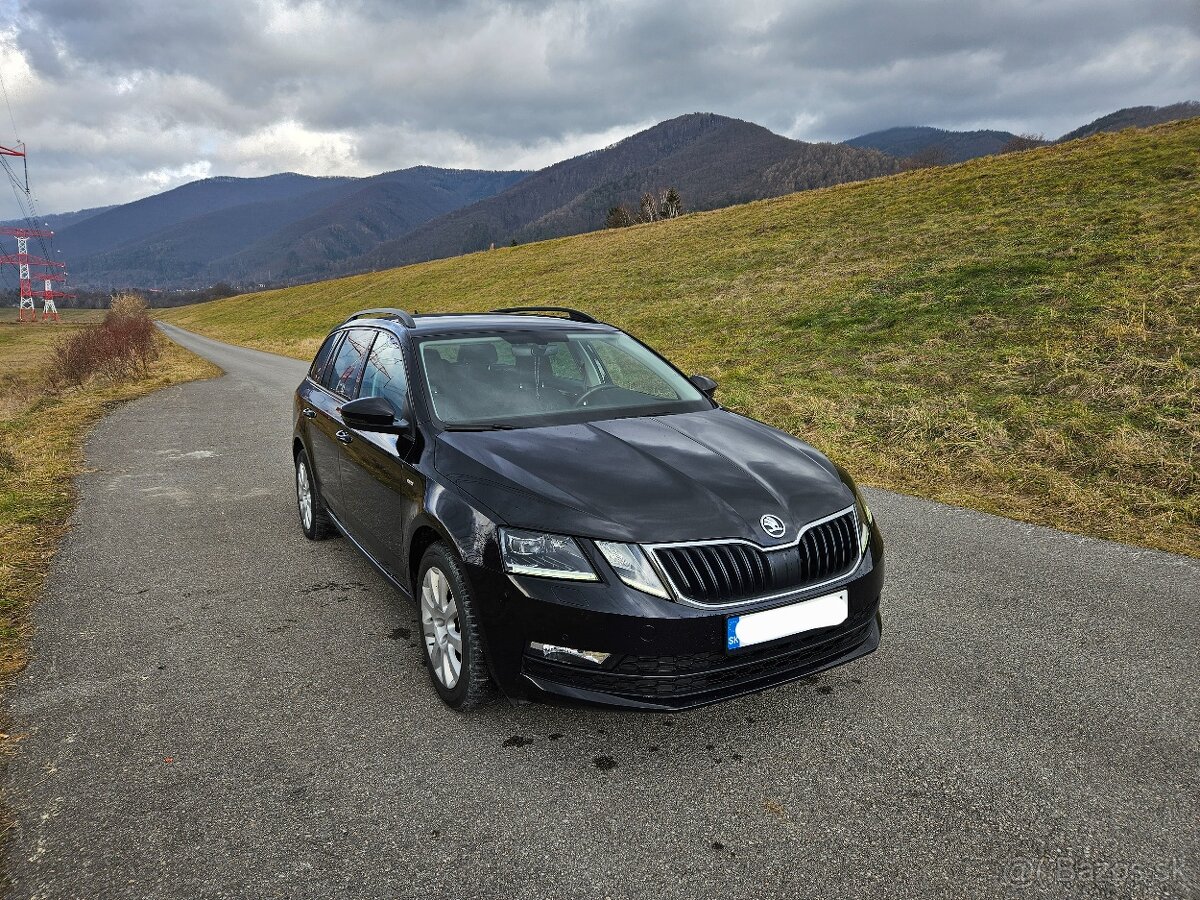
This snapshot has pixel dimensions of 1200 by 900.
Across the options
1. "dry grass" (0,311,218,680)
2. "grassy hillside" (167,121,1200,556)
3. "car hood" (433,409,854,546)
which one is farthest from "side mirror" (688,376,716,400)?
"dry grass" (0,311,218,680)

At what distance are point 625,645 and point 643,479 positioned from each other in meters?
0.68

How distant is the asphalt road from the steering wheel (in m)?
1.53

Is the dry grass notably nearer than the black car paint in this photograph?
No

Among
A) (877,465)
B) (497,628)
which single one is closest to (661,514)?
(497,628)

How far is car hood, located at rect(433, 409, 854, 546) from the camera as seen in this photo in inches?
108

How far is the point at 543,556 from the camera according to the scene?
273 cm

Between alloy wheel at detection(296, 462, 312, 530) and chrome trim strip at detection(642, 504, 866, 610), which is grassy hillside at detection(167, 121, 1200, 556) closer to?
chrome trim strip at detection(642, 504, 866, 610)

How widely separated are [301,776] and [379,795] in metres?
0.35

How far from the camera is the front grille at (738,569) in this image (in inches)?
103

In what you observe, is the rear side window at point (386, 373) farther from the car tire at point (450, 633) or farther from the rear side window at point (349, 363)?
the car tire at point (450, 633)

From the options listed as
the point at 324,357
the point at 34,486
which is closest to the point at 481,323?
the point at 324,357

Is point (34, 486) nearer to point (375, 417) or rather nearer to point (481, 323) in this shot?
point (481, 323)

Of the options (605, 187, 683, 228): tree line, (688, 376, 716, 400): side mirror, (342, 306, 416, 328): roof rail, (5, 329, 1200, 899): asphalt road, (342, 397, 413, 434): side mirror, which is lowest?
(5, 329, 1200, 899): asphalt road

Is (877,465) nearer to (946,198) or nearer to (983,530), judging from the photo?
(983,530)
